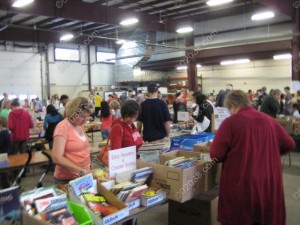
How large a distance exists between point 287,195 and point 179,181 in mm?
2692

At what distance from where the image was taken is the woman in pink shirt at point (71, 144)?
2242 mm

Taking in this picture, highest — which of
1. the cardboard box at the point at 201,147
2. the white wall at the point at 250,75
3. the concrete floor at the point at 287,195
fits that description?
the white wall at the point at 250,75

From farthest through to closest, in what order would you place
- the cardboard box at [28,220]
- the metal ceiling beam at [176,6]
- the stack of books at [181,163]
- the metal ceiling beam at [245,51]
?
1. the metal ceiling beam at [245,51]
2. the metal ceiling beam at [176,6]
3. the stack of books at [181,163]
4. the cardboard box at [28,220]

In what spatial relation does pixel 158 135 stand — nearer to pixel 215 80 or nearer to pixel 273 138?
pixel 273 138

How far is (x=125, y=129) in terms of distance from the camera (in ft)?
8.74

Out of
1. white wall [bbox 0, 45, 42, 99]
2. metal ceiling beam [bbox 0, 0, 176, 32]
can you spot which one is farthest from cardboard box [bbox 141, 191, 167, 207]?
white wall [bbox 0, 45, 42, 99]

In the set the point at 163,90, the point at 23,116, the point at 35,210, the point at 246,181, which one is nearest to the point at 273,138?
the point at 246,181

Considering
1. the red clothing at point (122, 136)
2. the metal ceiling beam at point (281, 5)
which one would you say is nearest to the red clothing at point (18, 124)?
the red clothing at point (122, 136)

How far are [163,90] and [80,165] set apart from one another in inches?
517

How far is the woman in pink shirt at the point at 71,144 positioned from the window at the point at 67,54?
50.1 feet

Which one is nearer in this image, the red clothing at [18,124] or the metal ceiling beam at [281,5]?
the red clothing at [18,124]

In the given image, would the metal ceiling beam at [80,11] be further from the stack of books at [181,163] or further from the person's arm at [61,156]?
the stack of books at [181,163]

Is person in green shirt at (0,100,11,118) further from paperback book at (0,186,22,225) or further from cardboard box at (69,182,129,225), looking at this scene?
paperback book at (0,186,22,225)

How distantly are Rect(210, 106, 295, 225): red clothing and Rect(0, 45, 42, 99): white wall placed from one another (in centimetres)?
1455
